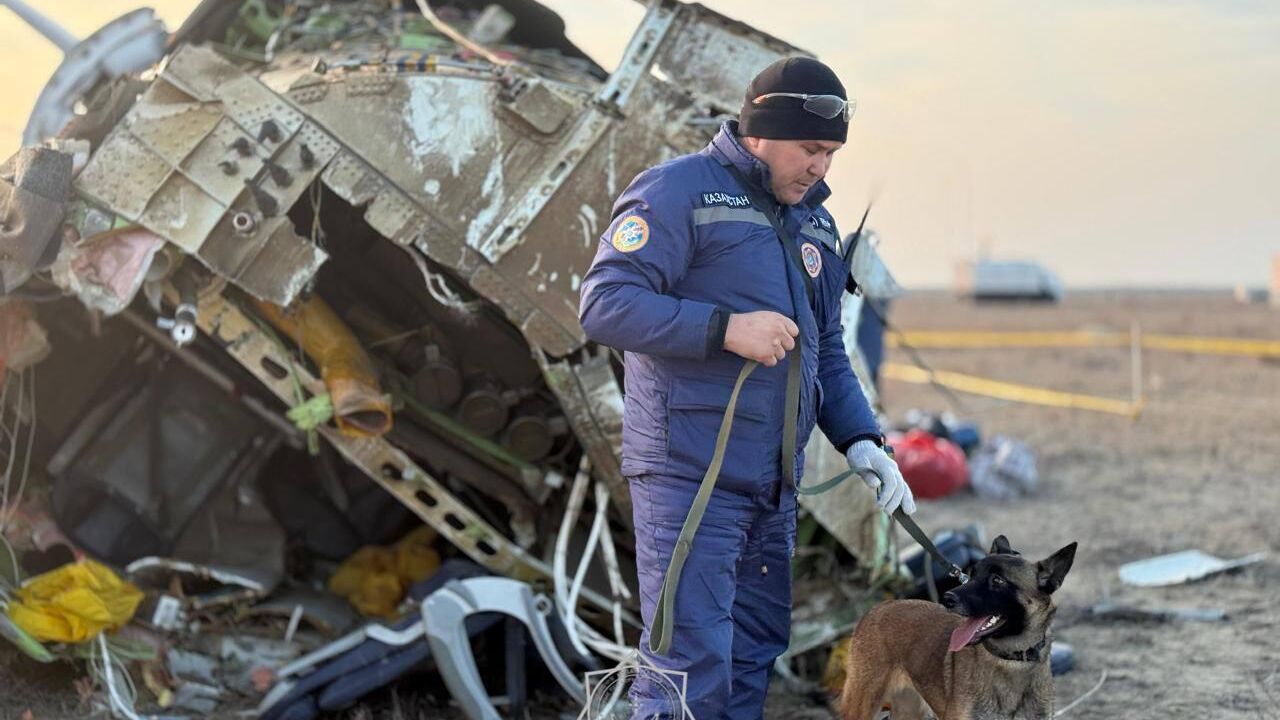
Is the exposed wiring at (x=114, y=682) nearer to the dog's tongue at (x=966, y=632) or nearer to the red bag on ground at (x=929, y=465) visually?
the dog's tongue at (x=966, y=632)

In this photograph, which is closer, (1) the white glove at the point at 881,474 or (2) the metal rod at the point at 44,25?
(1) the white glove at the point at 881,474

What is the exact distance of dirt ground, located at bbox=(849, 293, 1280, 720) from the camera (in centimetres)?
624

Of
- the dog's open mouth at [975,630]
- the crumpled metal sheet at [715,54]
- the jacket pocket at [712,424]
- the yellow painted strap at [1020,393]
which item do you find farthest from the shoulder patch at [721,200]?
the yellow painted strap at [1020,393]

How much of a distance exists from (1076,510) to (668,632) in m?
7.30

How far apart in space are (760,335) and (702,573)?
2.28 feet

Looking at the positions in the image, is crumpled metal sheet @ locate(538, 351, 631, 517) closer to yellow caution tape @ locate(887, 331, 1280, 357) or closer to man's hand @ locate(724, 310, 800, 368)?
man's hand @ locate(724, 310, 800, 368)

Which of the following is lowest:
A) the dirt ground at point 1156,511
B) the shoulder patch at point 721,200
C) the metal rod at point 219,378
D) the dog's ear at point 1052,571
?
the dirt ground at point 1156,511

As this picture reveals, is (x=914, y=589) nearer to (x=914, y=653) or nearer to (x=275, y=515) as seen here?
(x=914, y=653)

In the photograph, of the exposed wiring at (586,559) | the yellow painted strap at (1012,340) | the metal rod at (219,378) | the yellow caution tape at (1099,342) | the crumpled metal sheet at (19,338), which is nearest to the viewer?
the exposed wiring at (586,559)

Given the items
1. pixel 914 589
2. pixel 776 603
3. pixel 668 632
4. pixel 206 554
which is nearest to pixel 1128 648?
pixel 914 589

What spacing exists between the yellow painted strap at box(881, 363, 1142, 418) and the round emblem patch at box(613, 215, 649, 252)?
11533mm

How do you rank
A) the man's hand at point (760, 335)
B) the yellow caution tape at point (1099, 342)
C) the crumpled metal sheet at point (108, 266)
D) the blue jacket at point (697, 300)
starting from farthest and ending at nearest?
the yellow caution tape at point (1099, 342)
the crumpled metal sheet at point (108, 266)
the blue jacket at point (697, 300)
the man's hand at point (760, 335)

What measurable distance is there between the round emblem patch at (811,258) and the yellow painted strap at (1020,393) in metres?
11.2

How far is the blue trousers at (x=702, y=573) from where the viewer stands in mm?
4066
